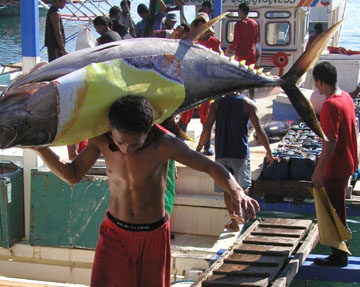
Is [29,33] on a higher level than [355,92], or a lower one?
higher

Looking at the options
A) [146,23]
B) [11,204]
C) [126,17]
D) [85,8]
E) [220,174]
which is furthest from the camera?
[85,8]

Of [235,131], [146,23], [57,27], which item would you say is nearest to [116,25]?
[57,27]

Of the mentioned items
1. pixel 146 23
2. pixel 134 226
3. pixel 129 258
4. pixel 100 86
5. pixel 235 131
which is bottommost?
pixel 129 258

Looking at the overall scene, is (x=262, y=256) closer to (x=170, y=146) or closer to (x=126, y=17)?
(x=170, y=146)

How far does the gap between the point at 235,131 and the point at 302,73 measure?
2365mm

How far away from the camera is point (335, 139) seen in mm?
5375

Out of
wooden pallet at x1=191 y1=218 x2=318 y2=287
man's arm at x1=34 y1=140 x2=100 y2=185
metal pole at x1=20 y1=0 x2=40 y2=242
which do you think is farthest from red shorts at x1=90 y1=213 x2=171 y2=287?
metal pole at x1=20 y1=0 x2=40 y2=242

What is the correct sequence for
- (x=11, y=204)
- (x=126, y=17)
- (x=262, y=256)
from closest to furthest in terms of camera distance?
1. (x=262, y=256)
2. (x=11, y=204)
3. (x=126, y=17)

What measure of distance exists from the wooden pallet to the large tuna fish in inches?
77.4

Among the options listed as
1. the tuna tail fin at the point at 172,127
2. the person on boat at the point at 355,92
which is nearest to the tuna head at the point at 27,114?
the tuna tail fin at the point at 172,127

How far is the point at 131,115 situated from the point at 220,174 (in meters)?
0.63

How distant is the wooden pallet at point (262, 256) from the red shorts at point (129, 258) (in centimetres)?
131

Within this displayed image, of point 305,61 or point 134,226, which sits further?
point 305,61

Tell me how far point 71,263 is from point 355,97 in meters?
8.01
